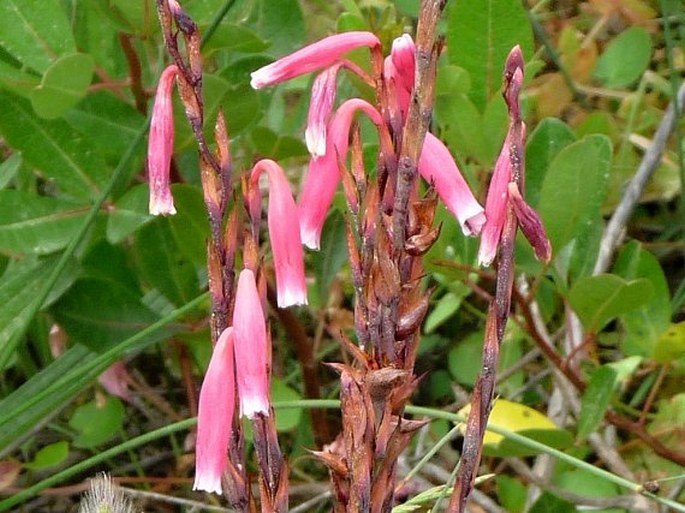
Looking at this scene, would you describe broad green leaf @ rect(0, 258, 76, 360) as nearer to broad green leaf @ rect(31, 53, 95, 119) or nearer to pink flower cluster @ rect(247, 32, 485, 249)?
broad green leaf @ rect(31, 53, 95, 119)

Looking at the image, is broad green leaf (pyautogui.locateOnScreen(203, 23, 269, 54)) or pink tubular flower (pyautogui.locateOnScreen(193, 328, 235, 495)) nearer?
pink tubular flower (pyautogui.locateOnScreen(193, 328, 235, 495))

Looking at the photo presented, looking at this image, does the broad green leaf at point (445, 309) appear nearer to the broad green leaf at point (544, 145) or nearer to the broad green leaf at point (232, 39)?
the broad green leaf at point (544, 145)

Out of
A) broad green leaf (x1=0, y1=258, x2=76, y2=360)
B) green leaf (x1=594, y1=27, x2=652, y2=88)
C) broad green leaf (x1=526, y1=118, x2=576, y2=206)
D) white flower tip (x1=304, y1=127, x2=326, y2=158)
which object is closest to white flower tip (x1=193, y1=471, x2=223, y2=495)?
white flower tip (x1=304, y1=127, x2=326, y2=158)

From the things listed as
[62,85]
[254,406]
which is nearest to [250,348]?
[254,406]

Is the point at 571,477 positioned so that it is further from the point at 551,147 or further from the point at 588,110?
the point at 588,110

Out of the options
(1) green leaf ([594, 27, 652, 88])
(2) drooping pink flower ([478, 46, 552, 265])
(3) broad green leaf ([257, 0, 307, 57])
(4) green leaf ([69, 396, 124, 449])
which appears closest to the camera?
(2) drooping pink flower ([478, 46, 552, 265])

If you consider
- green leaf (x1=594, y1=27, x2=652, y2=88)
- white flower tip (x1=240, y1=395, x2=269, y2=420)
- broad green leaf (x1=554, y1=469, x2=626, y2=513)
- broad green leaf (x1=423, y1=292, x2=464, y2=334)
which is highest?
green leaf (x1=594, y1=27, x2=652, y2=88)

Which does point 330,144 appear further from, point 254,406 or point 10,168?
point 10,168
